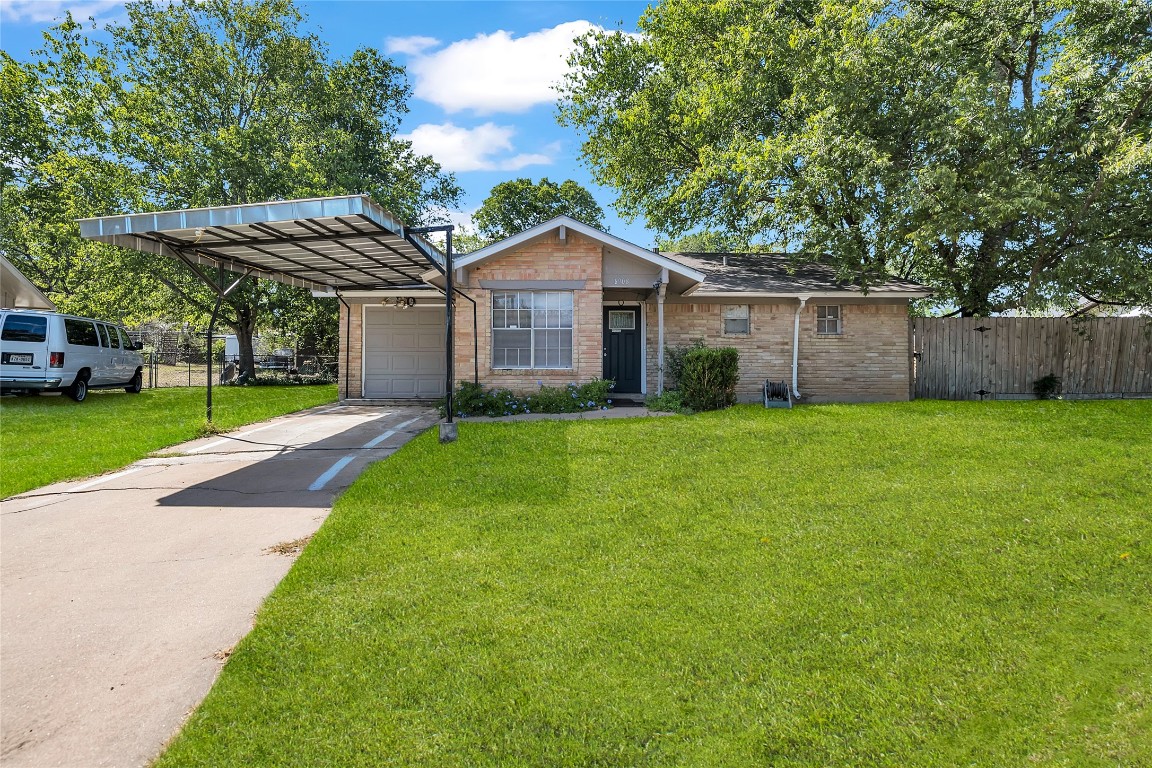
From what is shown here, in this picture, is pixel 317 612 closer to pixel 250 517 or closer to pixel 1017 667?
pixel 250 517

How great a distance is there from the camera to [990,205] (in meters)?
12.3

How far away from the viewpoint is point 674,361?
13953 mm

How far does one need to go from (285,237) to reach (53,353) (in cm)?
916

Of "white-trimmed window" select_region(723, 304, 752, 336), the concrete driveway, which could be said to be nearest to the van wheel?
the concrete driveway

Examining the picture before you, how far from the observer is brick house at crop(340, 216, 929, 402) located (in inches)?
491

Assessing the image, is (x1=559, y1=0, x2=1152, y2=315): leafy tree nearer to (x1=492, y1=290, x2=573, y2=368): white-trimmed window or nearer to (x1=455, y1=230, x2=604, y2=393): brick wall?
(x1=455, y1=230, x2=604, y2=393): brick wall

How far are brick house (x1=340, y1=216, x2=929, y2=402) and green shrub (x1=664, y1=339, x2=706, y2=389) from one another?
0.27 m

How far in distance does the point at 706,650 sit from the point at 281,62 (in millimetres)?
27909

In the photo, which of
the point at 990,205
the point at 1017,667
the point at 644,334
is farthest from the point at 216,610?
the point at 990,205

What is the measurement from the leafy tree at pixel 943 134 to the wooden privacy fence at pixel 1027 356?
3.61ft

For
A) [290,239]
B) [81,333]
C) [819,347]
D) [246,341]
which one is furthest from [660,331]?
[246,341]

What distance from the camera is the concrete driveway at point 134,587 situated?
8.97 feet

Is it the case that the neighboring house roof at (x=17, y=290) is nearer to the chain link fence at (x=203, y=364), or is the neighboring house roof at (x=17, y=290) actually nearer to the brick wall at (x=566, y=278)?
the chain link fence at (x=203, y=364)

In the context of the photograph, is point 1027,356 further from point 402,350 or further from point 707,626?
point 402,350
